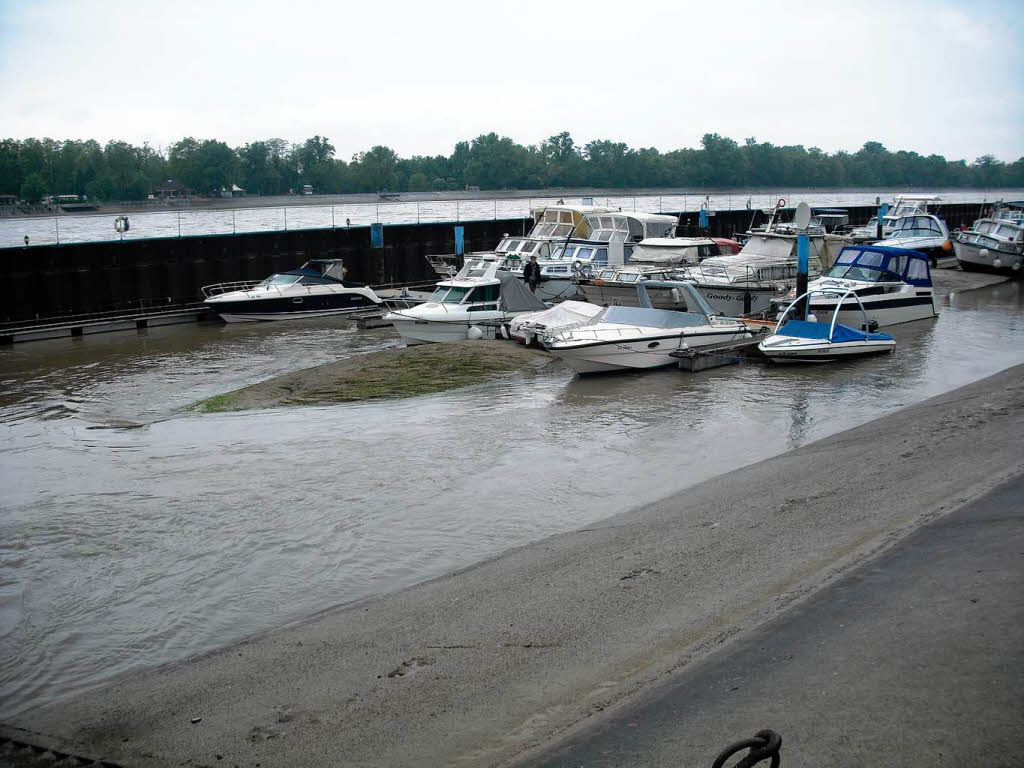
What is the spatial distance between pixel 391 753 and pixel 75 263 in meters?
30.5

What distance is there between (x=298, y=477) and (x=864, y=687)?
958 cm

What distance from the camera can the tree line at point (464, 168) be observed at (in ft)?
328

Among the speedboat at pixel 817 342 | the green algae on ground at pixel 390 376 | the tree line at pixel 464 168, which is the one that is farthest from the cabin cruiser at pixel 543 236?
the tree line at pixel 464 168

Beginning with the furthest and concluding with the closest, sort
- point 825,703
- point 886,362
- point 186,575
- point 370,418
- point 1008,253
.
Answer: point 1008,253 < point 886,362 < point 370,418 < point 186,575 < point 825,703

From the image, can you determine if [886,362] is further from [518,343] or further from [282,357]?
[282,357]

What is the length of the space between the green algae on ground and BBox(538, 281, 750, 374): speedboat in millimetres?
1251

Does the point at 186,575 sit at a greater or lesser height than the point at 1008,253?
lesser

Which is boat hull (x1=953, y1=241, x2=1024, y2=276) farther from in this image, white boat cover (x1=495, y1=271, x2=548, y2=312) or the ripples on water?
white boat cover (x1=495, y1=271, x2=548, y2=312)

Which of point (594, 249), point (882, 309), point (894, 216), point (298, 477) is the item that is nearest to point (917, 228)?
point (894, 216)

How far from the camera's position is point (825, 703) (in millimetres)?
6324

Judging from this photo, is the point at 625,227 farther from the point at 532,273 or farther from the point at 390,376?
the point at 390,376

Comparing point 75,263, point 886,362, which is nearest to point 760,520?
point 886,362

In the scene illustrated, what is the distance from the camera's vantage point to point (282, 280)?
34500 mm

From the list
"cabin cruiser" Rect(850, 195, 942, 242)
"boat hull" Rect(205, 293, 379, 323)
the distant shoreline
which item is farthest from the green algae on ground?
the distant shoreline
